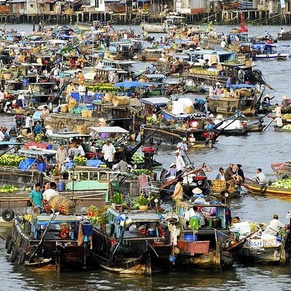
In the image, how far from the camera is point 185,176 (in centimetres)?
3506

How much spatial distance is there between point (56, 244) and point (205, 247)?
316 cm

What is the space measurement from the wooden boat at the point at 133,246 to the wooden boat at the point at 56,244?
0.44 meters

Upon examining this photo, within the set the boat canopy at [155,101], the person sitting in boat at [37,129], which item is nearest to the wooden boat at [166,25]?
the boat canopy at [155,101]

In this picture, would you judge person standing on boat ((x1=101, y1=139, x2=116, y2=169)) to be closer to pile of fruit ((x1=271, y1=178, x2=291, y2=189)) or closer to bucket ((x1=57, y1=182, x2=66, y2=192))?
pile of fruit ((x1=271, y1=178, x2=291, y2=189))

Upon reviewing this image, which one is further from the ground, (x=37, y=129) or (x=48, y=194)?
(x=48, y=194)

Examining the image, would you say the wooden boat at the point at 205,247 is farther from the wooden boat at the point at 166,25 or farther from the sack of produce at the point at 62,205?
the wooden boat at the point at 166,25

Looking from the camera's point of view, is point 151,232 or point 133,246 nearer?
point 133,246

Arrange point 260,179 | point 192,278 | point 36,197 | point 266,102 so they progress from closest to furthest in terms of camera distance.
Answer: point 192,278, point 36,197, point 260,179, point 266,102

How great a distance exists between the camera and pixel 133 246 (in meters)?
27.3

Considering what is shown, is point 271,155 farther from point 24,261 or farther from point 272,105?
point 24,261

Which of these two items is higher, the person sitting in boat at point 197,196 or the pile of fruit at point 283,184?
the person sitting in boat at point 197,196

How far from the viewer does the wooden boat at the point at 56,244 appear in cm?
2739

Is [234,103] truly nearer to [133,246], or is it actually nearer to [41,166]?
[41,166]

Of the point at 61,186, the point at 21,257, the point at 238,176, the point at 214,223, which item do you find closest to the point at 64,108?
the point at 238,176
